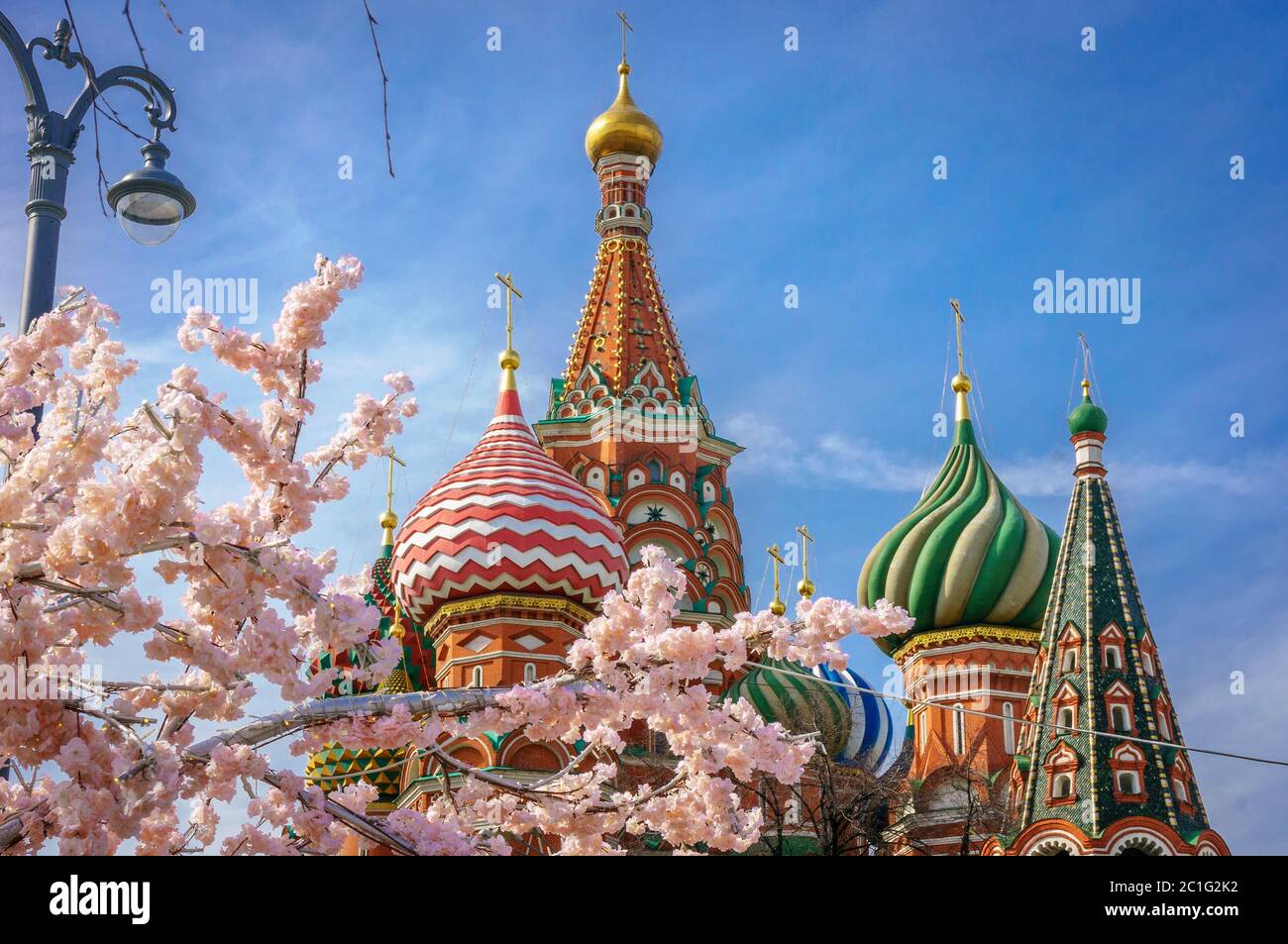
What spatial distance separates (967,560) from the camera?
3159 cm

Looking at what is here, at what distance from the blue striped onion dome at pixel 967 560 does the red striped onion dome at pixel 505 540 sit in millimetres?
6350

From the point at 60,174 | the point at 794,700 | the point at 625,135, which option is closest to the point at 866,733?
the point at 794,700

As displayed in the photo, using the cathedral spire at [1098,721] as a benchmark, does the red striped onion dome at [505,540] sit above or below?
above

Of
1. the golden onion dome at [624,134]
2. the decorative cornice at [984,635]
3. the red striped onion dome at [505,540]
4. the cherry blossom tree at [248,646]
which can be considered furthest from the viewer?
the golden onion dome at [624,134]

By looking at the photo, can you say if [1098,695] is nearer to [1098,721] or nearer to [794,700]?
[1098,721]

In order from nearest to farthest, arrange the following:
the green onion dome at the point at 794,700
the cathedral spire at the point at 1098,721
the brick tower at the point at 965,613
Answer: the cathedral spire at the point at 1098,721 → the green onion dome at the point at 794,700 → the brick tower at the point at 965,613

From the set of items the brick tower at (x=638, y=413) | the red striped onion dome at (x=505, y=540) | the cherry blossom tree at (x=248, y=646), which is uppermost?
the brick tower at (x=638, y=413)

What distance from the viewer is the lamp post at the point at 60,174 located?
27.9 ft

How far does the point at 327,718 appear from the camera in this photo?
25.5 feet

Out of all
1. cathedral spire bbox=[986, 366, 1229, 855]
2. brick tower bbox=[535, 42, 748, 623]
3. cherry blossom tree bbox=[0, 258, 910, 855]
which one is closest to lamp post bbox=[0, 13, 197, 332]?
cherry blossom tree bbox=[0, 258, 910, 855]

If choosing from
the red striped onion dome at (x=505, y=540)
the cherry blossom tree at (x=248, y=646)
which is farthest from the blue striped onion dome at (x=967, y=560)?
the cherry blossom tree at (x=248, y=646)

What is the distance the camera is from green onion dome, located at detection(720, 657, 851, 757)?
29422 mm

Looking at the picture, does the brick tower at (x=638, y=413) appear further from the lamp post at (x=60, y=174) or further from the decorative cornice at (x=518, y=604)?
the lamp post at (x=60, y=174)
